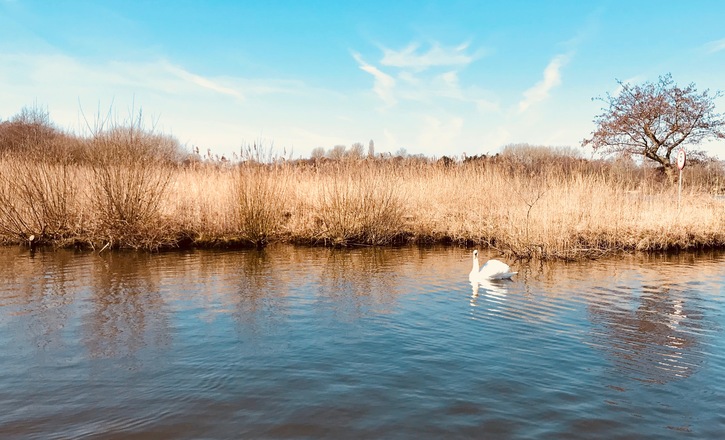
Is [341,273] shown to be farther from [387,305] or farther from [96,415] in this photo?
[96,415]

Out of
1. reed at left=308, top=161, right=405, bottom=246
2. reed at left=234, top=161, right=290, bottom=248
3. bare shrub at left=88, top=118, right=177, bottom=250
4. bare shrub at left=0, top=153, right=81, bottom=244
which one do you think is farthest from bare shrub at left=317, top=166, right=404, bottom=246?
bare shrub at left=0, top=153, right=81, bottom=244

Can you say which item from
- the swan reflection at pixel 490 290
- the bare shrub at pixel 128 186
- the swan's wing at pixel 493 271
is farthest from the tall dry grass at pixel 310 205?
the swan reflection at pixel 490 290

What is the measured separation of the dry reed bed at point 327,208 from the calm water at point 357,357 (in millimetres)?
3447

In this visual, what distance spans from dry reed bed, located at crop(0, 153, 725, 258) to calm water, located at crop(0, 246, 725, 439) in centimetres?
345

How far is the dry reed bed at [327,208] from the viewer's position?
39.5 feet

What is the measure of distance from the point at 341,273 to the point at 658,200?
34.4 feet

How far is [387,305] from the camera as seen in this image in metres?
6.93

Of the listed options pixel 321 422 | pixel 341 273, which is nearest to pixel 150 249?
pixel 341 273

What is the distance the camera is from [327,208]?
44.9ft

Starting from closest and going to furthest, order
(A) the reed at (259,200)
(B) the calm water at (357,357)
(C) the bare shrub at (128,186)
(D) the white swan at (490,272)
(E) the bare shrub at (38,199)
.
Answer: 1. (B) the calm water at (357,357)
2. (D) the white swan at (490,272)
3. (C) the bare shrub at (128,186)
4. (E) the bare shrub at (38,199)
5. (A) the reed at (259,200)

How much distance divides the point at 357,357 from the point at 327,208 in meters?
9.04

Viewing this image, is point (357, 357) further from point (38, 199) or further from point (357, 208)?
point (38, 199)

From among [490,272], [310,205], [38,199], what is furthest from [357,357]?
[38,199]

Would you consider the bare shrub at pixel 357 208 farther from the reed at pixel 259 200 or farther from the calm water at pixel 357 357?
the calm water at pixel 357 357
